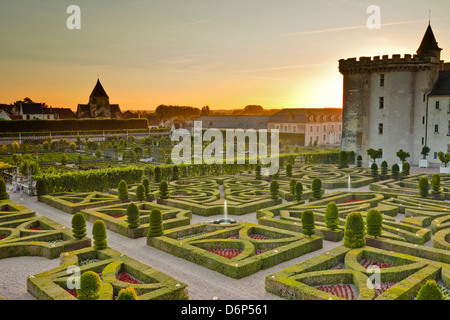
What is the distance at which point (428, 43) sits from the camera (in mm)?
38156

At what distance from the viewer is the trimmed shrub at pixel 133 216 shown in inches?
618

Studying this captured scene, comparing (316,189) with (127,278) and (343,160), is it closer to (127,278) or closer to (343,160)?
(127,278)

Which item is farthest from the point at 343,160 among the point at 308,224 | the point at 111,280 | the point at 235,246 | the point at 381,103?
the point at 111,280

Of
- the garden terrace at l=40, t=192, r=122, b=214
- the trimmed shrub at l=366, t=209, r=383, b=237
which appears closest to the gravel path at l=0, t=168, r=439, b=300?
the trimmed shrub at l=366, t=209, r=383, b=237

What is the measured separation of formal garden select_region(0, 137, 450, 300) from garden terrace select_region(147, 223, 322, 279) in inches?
1.5

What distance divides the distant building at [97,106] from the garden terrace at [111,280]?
88.4 metres

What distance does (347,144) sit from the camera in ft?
135

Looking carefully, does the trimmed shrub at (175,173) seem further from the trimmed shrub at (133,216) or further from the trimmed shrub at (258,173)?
the trimmed shrub at (133,216)

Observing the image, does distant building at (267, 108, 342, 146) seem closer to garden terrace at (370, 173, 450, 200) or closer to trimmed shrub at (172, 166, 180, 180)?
garden terrace at (370, 173, 450, 200)

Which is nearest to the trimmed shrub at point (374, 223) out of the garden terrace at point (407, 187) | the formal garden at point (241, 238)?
the formal garden at point (241, 238)

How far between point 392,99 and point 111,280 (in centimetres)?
3526

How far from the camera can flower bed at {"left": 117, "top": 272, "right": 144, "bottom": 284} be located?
1142 centimetres
